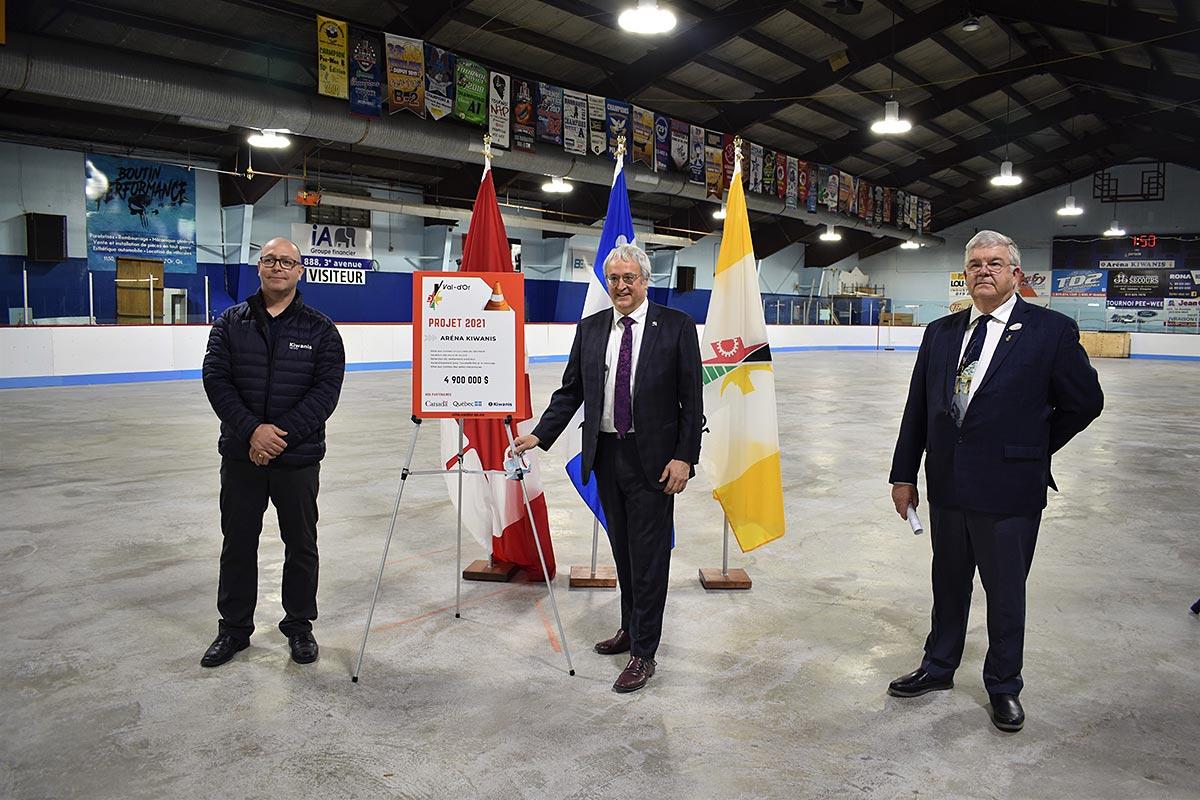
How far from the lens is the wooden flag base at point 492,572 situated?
4148mm

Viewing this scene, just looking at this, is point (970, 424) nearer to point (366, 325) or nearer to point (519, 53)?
point (519, 53)

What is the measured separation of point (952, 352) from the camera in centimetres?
272

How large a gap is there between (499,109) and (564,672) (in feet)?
40.3

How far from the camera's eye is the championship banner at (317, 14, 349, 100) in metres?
11.1

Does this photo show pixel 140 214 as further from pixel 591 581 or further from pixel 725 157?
pixel 591 581

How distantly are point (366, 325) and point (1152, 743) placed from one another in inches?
650

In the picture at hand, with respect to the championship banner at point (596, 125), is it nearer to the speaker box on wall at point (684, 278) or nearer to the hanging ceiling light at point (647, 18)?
the hanging ceiling light at point (647, 18)

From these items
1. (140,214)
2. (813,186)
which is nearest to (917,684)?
(140,214)

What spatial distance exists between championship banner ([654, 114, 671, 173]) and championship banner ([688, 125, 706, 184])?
0.75 meters

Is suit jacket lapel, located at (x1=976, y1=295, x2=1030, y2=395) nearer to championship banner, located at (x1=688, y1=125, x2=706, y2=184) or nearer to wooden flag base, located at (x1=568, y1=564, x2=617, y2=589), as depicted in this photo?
wooden flag base, located at (x1=568, y1=564, x2=617, y2=589)

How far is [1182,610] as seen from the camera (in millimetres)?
3775

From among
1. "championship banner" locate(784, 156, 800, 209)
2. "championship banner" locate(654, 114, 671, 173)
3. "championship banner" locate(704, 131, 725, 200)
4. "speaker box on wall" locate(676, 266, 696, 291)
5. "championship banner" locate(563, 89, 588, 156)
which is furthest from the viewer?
"speaker box on wall" locate(676, 266, 696, 291)

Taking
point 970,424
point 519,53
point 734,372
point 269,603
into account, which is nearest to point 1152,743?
point 970,424

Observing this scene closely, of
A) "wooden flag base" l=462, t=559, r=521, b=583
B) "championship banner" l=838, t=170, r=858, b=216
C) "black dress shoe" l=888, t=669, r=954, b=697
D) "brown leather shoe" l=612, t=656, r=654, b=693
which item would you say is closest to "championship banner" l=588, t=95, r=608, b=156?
"championship banner" l=838, t=170, r=858, b=216
